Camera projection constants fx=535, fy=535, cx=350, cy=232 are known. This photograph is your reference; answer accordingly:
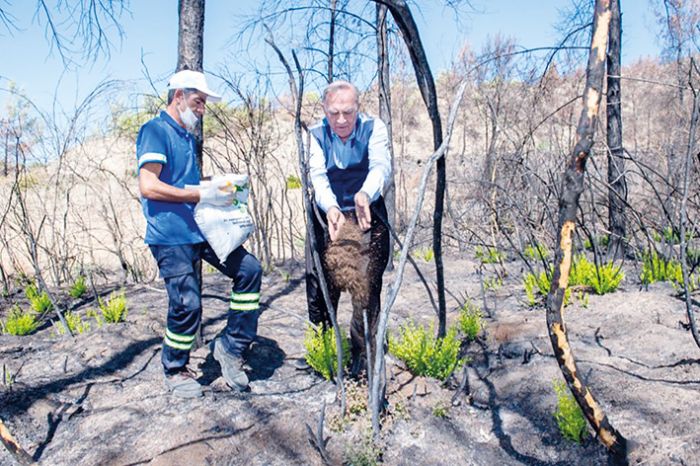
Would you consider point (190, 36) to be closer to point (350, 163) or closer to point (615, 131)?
point (350, 163)

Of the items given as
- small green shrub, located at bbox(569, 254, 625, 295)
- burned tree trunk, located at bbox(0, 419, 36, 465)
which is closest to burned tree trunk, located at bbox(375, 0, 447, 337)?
burned tree trunk, located at bbox(0, 419, 36, 465)

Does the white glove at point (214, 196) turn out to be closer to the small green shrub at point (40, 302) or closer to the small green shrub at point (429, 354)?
the small green shrub at point (429, 354)

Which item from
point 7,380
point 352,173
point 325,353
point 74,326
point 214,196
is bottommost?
point 7,380

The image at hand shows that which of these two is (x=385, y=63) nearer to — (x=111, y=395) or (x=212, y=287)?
(x=212, y=287)

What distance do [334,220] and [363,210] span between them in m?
0.15

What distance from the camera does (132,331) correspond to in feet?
13.3

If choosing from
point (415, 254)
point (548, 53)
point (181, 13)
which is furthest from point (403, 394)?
point (415, 254)

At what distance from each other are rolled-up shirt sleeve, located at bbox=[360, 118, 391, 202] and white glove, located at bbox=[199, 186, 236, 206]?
737mm

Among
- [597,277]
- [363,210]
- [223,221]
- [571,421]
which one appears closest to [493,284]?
[597,277]

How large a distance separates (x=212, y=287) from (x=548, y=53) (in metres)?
4.23

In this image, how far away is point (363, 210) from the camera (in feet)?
7.95

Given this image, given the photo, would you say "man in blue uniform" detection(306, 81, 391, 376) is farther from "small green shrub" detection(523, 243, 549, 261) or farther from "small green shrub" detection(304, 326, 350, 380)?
"small green shrub" detection(523, 243, 549, 261)

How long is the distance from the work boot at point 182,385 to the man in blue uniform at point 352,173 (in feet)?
2.97

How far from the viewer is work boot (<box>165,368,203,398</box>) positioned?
113 inches
